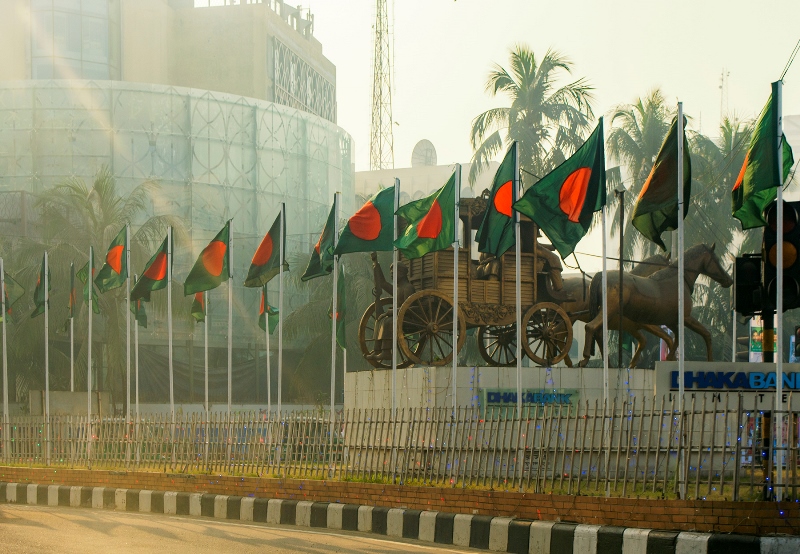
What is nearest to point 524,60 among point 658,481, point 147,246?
point 147,246

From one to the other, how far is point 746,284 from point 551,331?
11183 millimetres

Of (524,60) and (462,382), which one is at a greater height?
(524,60)

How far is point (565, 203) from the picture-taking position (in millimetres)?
16750

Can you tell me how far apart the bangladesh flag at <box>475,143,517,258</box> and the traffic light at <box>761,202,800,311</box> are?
6.98 meters

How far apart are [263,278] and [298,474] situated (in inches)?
263

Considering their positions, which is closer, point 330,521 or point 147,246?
point 330,521

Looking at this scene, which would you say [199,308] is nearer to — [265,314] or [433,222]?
A: [265,314]

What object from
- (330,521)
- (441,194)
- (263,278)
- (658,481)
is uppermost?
(441,194)

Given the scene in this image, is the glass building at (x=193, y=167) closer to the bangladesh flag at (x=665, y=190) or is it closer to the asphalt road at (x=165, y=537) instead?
the asphalt road at (x=165, y=537)

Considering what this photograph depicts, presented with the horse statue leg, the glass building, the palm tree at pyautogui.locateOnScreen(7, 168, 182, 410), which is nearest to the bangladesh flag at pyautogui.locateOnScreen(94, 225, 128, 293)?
the palm tree at pyautogui.locateOnScreen(7, 168, 182, 410)

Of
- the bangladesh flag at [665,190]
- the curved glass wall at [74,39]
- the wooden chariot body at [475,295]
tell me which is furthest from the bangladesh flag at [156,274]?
the curved glass wall at [74,39]

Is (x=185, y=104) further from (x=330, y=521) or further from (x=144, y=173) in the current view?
(x=330, y=521)

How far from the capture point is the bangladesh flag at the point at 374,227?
19.8 metres

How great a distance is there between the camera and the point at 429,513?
13.8 meters
